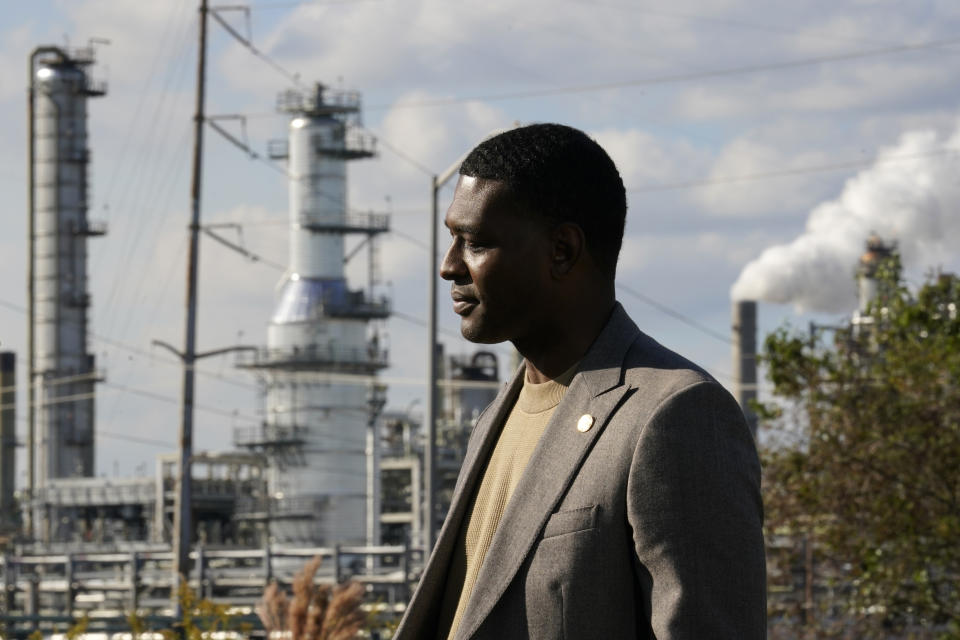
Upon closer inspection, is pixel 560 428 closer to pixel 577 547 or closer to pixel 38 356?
pixel 577 547

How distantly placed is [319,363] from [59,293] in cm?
1106

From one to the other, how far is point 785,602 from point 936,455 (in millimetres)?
2747

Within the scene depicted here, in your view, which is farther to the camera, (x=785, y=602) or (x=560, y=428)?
(x=785, y=602)

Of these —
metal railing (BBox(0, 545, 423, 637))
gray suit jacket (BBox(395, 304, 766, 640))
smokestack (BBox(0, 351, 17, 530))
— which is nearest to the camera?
gray suit jacket (BBox(395, 304, 766, 640))

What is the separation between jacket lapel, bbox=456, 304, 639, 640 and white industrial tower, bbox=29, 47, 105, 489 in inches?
2534

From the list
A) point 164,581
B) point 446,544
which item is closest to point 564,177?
point 446,544

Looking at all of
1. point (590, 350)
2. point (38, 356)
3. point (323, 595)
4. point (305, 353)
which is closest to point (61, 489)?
point (38, 356)

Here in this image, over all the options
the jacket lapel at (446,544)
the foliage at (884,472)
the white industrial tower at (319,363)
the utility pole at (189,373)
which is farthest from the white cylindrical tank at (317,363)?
the jacket lapel at (446,544)

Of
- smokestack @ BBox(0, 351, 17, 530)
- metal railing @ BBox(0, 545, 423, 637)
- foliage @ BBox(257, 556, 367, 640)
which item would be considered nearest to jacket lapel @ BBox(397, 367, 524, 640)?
foliage @ BBox(257, 556, 367, 640)

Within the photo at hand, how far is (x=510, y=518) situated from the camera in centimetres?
288

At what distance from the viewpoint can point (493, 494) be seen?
3059 millimetres

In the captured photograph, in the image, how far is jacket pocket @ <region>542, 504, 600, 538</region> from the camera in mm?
2766

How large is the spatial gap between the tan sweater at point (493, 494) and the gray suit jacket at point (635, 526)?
0.12 meters

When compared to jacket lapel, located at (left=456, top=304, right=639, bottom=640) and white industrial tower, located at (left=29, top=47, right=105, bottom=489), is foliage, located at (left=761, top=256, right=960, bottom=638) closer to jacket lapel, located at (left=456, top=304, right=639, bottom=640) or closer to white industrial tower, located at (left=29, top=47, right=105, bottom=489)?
jacket lapel, located at (left=456, top=304, right=639, bottom=640)
